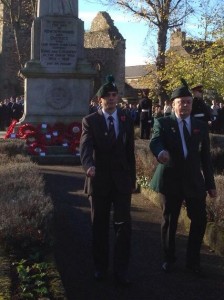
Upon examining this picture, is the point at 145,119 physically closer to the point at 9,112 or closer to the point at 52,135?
the point at 52,135

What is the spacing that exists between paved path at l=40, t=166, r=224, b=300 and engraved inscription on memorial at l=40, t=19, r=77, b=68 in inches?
301

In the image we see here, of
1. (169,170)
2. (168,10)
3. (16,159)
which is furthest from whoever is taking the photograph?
(168,10)

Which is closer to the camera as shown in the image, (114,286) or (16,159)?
(114,286)

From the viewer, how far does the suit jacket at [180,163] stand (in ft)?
22.6

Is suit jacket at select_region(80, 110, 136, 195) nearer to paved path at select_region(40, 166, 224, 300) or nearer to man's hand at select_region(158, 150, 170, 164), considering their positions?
man's hand at select_region(158, 150, 170, 164)

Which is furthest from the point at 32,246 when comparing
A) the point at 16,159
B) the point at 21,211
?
the point at 16,159

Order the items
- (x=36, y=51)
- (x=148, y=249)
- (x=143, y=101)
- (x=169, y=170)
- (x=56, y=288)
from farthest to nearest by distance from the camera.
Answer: (x=143, y=101), (x=36, y=51), (x=148, y=249), (x=169, y=170), (x=56, y=288)

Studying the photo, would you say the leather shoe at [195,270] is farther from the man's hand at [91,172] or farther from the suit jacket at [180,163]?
the man's hand at [91,172]

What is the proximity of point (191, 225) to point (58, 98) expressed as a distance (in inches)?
444

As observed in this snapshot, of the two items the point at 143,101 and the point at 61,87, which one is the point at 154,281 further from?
the point at 143,101

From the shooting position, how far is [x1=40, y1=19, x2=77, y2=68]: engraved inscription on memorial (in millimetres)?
17500

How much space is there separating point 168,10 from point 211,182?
1044 inches

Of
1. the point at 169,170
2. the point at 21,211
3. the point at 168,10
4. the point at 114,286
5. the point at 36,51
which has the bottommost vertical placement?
the point at 114,286

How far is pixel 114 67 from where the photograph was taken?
52.2 metres
